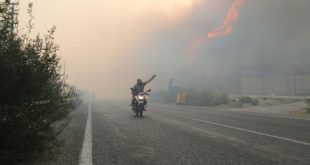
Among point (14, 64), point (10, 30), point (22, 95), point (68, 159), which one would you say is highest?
point (10, 30)

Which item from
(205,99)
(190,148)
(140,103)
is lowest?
(190,148)

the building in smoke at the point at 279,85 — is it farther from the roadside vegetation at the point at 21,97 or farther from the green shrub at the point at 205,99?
the roadside vegetation at the point at 21,97

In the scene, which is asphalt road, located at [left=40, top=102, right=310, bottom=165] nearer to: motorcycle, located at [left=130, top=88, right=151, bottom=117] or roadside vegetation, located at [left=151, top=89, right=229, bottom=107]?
motorcycle, located at [left=130, top=88, right=151, bottom=117]

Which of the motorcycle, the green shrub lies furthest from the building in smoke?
the motorcycle

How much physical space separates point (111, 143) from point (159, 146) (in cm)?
120

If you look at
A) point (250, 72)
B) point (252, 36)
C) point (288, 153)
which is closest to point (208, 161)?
point (288, 153)

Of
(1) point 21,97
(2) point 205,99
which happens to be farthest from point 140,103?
(2) point 205,99

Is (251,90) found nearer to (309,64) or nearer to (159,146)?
(309,64)

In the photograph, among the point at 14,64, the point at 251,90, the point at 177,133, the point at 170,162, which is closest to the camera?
the point at 14,64

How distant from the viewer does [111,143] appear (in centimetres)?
923

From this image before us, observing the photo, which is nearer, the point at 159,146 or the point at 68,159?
the point at 68,159

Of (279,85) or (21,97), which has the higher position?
(279,85)

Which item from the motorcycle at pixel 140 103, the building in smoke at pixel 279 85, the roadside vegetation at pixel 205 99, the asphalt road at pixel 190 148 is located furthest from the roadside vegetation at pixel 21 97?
the building in smoke at pixel 279 85

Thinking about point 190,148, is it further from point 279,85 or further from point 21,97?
point 279,85
